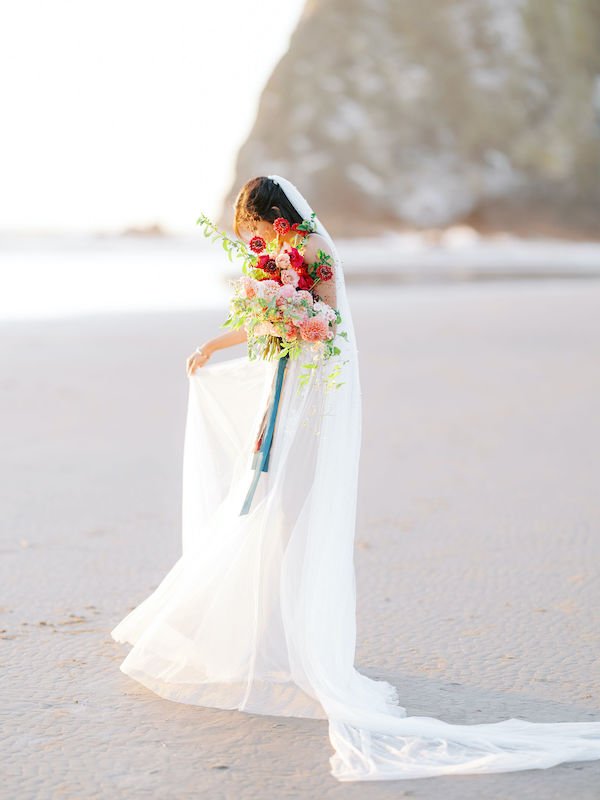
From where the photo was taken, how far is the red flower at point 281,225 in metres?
3.69

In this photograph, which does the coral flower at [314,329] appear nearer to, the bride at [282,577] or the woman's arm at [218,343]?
the bride at [282,577]

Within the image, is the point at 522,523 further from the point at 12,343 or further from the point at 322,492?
the point at 12,343

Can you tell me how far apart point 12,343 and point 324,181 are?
4572 centimetres

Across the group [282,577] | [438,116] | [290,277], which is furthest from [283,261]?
[438,116]

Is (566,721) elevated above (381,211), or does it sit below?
below

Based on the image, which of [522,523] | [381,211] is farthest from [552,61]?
[522,523]

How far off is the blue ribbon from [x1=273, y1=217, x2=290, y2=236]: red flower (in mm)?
456

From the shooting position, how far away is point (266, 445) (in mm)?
3857

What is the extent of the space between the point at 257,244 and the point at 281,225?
137mm

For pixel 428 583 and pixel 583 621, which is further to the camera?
pixel 428 583

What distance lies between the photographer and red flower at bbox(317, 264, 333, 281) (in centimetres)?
373

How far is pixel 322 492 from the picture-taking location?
148 inches

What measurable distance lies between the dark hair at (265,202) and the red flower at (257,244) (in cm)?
8

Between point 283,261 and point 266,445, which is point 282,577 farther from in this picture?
point 283,261
